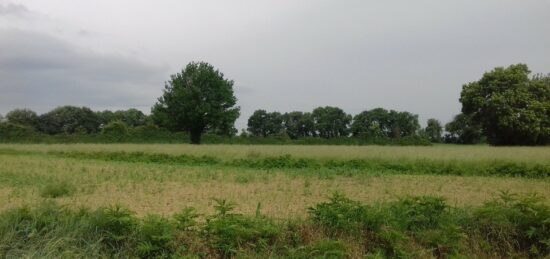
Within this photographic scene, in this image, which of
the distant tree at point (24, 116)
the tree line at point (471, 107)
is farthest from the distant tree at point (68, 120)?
the tree line at point (471, 107)

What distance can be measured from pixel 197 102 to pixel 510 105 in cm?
2869

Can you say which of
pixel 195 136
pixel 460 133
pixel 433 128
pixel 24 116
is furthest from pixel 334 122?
pixel 24 116

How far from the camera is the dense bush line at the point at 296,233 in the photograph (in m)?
5.57

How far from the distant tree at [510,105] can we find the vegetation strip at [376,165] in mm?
21946

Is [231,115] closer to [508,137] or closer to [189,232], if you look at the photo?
[508,137]

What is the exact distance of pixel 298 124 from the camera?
86.1 m

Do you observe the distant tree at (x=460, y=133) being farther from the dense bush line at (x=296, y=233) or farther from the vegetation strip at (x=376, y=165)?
the dense bush line at (x=296, y=233)

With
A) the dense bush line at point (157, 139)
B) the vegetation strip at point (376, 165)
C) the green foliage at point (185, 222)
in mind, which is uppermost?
the dense bush line at point (157, 139)

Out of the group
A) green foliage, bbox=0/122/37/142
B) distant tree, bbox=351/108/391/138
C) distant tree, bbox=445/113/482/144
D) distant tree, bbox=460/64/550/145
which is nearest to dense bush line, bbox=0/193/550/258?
distant tree, bbox=460/64/550/145

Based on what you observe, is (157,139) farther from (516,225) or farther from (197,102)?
(516,225)

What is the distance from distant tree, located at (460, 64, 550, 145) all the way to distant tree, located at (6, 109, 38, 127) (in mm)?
80204

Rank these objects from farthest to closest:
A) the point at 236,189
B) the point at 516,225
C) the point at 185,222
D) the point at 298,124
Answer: the point at 298,124 < the point at 236,189 < the point at 516,225 < the point at 185,222

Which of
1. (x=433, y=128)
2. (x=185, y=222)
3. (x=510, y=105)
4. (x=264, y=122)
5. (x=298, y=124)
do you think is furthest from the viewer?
(x=264, y=122)

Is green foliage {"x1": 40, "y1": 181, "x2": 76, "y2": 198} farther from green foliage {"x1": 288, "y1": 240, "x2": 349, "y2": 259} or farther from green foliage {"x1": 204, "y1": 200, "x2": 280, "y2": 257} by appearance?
green foliage {"x1": 288, "y1": 240, "x2": 349, "y2": 259}
